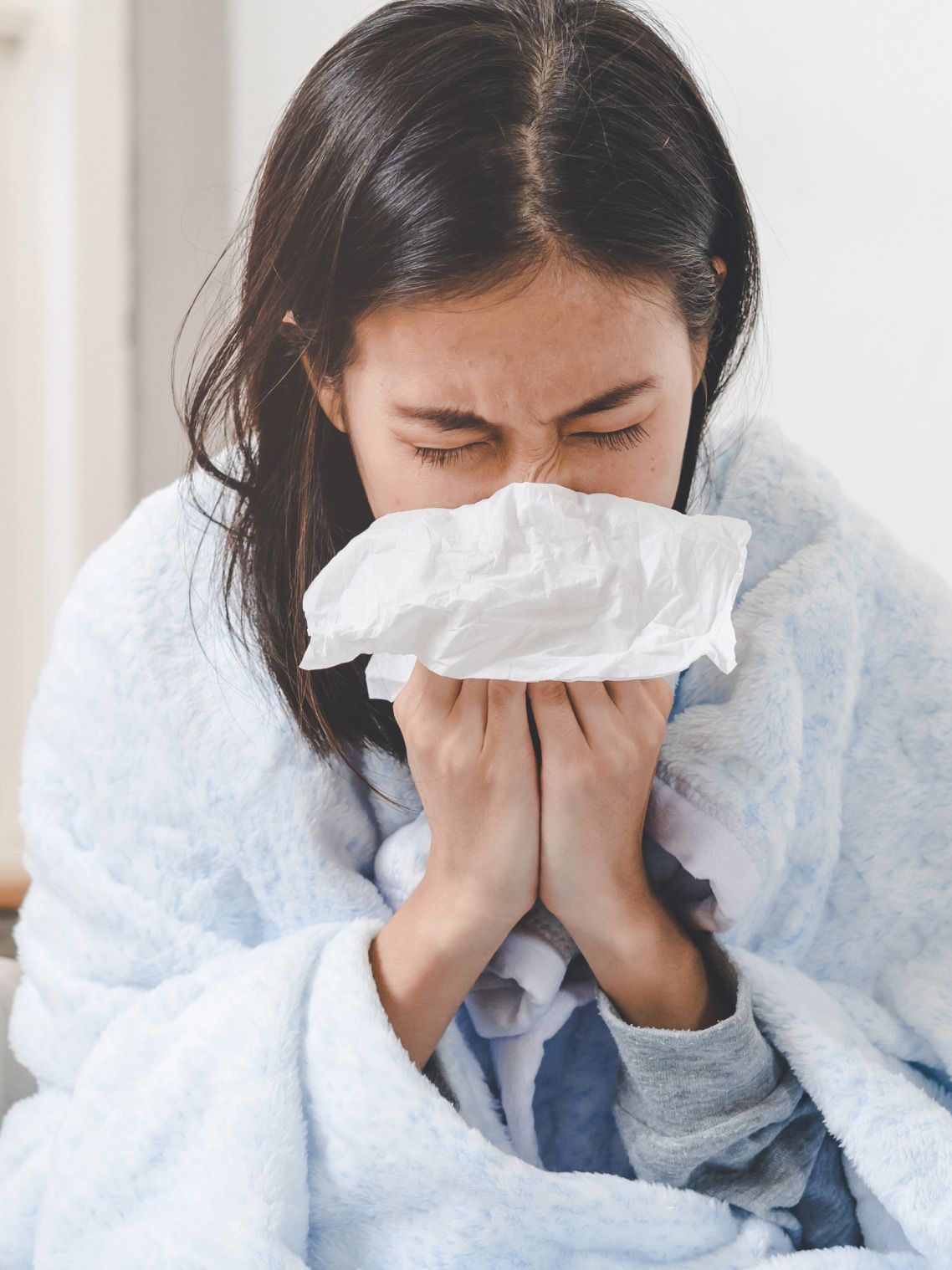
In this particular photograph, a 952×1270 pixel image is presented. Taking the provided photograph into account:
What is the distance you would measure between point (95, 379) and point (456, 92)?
0.68 m

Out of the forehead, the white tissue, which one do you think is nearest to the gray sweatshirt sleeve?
the white tissue

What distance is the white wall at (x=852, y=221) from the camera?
727mm

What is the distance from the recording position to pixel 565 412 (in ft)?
1.67

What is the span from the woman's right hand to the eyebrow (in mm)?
137

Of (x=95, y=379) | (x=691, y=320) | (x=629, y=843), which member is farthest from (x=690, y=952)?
(x=95, y=379)

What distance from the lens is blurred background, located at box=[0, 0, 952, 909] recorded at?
0.75 meters

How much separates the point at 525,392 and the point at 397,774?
0.29 m

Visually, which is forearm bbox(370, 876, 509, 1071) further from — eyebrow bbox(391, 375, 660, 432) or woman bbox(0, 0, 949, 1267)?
eyebrow bbox(391, 375, 660, 432)

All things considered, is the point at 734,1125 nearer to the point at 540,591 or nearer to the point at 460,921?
the point at 460,921

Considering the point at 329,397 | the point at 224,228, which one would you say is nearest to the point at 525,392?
the point at 329,397

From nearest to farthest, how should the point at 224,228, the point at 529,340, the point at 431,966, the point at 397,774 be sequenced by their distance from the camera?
the point at 529,340 → the point at 431,966 → the point at 397,774 → the point at 224,228

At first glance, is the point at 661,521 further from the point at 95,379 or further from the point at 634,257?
the point at 95,379

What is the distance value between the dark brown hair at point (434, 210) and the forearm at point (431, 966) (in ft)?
0.42

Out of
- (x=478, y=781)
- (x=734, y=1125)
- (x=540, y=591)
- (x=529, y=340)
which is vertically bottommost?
(x=734, y=1125)
